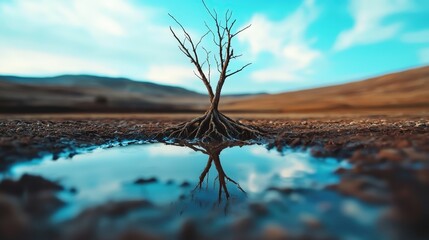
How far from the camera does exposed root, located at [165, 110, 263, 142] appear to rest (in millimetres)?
13000

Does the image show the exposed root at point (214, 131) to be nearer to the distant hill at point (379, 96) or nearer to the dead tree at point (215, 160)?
the dead tree at point (215, 160)

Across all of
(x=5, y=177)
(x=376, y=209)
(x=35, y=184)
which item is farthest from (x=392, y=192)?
(x=5, y=177)

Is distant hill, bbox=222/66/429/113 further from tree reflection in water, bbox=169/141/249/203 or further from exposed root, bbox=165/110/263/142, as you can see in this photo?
tree reflection in water, bbox=169/141/249/203

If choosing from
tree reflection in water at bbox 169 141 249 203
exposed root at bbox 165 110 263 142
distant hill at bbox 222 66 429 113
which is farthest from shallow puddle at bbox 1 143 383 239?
distant hill at bbox 222 66 429 113

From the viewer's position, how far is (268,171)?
7082 mm

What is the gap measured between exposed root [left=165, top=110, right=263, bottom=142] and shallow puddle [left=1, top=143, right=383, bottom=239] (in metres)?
3.12

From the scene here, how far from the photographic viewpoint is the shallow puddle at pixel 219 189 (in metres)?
3.99

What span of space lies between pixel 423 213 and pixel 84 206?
4.78 m

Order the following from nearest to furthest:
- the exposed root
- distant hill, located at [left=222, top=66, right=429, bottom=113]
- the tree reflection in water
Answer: the tree reflection in water → the exposed root → distant hill, located at [left=222, top=66, right=429, bottom=113]

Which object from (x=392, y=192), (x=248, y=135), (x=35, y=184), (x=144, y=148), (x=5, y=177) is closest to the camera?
(x=392, y=192)

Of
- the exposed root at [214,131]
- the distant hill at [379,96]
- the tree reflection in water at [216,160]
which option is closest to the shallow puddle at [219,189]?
the tree reflection in water at [216,160]

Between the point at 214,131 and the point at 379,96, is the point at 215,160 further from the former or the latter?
the point at 379,96

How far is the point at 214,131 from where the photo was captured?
516 inches

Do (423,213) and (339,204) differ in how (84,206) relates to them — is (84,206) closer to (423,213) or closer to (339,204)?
(339,204)
